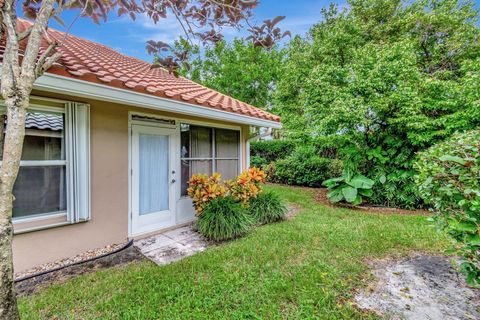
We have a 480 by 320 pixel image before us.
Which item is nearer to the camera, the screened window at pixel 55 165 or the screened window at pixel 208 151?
the screened window at pixel 55 165

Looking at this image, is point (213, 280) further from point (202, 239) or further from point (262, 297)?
point (202, 239)

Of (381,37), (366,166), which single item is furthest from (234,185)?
(381,37)

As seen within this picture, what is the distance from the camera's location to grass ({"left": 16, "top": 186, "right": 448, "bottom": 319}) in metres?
2.41

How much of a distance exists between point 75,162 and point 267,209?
13.1ft

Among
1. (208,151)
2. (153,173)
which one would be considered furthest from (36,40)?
(208,151)

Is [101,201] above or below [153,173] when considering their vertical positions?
below

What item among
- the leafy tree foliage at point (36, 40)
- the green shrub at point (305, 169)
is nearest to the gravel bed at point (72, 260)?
the leafy tree foliage at point (36, 40)

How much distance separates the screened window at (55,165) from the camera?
129 inches

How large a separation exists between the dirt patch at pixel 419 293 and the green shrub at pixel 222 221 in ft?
7.64

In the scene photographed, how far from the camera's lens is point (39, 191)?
3.39 meters

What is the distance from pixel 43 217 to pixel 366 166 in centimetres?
841

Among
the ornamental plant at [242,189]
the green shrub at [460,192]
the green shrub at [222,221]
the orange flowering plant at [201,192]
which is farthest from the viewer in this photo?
the ornamental plant at [242,189]

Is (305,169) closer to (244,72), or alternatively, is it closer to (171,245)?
(171,245)

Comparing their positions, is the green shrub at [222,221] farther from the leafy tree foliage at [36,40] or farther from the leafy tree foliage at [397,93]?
the leafy tree foliage at [397,93]
